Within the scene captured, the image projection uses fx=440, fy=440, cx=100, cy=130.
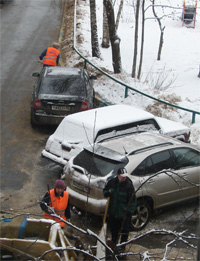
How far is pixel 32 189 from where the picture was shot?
9.41 m

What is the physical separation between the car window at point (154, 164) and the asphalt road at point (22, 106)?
Answer: 2.40m

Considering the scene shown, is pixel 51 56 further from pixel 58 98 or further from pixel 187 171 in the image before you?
pixel 187 171

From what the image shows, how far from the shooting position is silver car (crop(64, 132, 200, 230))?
25.4 ft

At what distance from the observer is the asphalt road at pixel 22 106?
31.5ft

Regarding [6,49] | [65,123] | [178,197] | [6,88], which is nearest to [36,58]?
[6,49]

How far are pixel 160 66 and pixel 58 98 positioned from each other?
13346mm

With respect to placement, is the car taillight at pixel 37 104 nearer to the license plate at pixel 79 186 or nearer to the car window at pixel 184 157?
the license plate at pixel 79 186

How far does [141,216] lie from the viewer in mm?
7832

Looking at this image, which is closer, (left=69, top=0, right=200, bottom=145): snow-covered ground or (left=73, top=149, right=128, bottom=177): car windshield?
(left=73, top=149, right=128, bottom=177): car windshield

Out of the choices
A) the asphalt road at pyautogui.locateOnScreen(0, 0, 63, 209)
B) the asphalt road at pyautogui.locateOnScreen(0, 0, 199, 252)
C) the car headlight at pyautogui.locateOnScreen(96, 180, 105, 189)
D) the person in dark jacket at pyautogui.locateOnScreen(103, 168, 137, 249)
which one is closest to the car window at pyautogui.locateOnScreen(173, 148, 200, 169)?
the asphalt road at pyautogui.locateOnScreen(0, 0, 199, 252)

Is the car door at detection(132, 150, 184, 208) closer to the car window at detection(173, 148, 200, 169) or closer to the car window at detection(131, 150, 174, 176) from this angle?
the car window at detection(131, 150, 174, 176)

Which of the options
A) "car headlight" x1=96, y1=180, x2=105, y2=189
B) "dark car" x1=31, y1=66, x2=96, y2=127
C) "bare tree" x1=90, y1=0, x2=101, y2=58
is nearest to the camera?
"car headlight" x1=96, y1=180, x2=105, y2=189

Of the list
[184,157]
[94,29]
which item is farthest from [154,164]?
[94,29]

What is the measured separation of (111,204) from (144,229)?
1.48 metres
